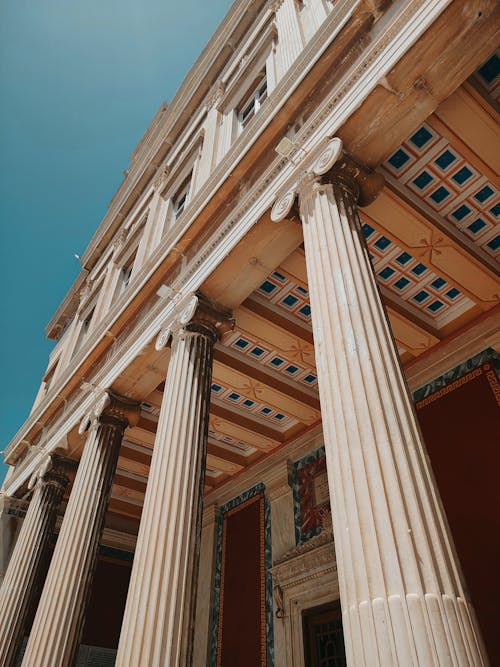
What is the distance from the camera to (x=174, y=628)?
3373 millimetres

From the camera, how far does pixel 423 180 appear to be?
4.45 m

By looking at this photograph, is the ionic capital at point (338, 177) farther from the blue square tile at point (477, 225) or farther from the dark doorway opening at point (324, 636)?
the dark doorway opening at point (324, 636)

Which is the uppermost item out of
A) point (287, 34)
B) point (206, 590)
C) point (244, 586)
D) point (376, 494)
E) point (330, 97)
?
point (287, 34)

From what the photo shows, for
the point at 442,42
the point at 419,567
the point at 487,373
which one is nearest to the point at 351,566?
the point at 419,567

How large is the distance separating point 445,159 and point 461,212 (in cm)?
62

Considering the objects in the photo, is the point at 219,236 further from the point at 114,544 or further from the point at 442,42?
the point at 114,544

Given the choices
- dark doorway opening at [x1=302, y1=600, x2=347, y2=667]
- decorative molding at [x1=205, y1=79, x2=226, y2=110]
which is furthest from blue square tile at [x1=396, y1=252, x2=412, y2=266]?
decorative molding at [x1=205, y1=79, x2=226, y2=110]

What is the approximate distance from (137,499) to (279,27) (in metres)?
8.39

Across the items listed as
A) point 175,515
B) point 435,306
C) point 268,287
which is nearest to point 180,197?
point 268,287

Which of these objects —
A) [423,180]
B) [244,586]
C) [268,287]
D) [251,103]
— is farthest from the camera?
[244,586]

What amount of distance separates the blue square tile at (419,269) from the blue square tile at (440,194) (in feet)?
2.53

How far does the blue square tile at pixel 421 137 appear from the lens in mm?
4117

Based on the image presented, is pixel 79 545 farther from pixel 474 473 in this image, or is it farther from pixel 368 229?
pixel 368 229

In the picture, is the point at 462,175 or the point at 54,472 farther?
→ the point at 54,472
